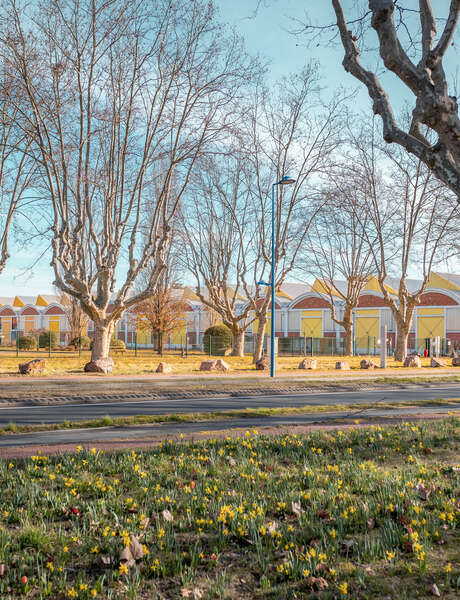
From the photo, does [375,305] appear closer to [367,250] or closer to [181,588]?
[367,250]

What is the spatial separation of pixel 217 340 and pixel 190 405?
27.0 m

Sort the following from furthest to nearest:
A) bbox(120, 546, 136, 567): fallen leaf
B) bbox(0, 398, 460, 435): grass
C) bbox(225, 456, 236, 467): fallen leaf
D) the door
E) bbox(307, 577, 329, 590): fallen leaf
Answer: the door
bbox(0, 398, 460, 435): grass
bbox(225, 456, 236, 467): fallen leaf
bbox(120, 546, 136, 567): fallen leaf
bbox(307, 577, 329, 590): fallen leaf

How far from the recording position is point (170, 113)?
22.7 m

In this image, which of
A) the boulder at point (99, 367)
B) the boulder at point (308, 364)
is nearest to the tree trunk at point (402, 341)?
the boulder at point (308, 364)

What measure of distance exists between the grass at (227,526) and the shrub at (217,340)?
3414cm

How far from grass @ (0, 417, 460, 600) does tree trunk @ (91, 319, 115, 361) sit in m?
17.9

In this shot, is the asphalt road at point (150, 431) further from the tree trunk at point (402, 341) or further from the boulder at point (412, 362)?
the tree trunk at point (402, 341)

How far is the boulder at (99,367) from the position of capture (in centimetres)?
2324

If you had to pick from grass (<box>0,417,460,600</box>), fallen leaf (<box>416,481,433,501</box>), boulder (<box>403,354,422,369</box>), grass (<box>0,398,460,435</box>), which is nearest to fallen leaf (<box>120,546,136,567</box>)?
grass (<box>0,417,460,600</box>)

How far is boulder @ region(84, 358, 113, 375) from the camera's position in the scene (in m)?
23.2

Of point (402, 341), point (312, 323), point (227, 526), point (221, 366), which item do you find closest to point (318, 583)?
point (227, 526)

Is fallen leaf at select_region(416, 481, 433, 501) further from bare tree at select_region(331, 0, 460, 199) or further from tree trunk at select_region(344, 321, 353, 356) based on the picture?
tree trunk at select_region(344, 321, 353, 356)

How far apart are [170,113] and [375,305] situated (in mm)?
34913

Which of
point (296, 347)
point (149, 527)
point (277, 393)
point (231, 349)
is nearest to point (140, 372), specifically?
point (277, 393)
